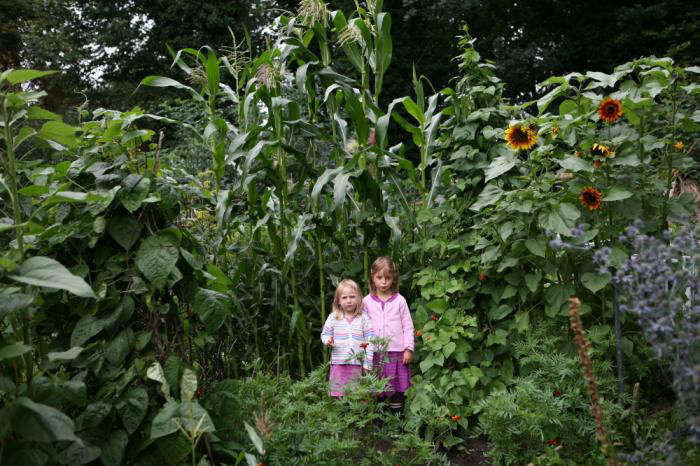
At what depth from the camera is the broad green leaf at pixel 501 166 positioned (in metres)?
3.05

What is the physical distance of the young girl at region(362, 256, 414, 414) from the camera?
345cm

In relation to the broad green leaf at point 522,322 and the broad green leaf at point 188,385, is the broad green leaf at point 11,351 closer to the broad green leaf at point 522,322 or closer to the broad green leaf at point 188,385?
the broad green leaf at point 188,385

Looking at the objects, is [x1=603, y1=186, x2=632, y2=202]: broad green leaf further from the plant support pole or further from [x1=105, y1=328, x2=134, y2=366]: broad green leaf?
[x1=105, y1=328, x2=134, y2=366]: broad green leaf

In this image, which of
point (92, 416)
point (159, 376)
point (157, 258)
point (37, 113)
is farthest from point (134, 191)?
point (92, 416)

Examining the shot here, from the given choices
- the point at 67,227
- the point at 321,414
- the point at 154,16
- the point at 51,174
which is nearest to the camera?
the point at 67,227

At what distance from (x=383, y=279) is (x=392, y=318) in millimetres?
226

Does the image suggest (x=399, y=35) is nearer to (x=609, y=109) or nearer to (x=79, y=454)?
(x=609, y=109)

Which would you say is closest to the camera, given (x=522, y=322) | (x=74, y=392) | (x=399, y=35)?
(x=74, y=392)

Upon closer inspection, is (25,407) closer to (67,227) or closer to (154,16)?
(67,227)

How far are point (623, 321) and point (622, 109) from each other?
99 cm

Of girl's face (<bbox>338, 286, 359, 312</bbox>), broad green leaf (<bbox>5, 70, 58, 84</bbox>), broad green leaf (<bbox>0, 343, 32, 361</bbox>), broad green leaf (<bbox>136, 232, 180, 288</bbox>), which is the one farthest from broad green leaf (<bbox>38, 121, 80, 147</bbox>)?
girl's face (<bbox>338, 286, 359, 312</bbox>)

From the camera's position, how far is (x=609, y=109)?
108 inches

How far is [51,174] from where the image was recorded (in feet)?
7.63

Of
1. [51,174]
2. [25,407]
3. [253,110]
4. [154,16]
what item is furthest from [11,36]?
[25,407]
